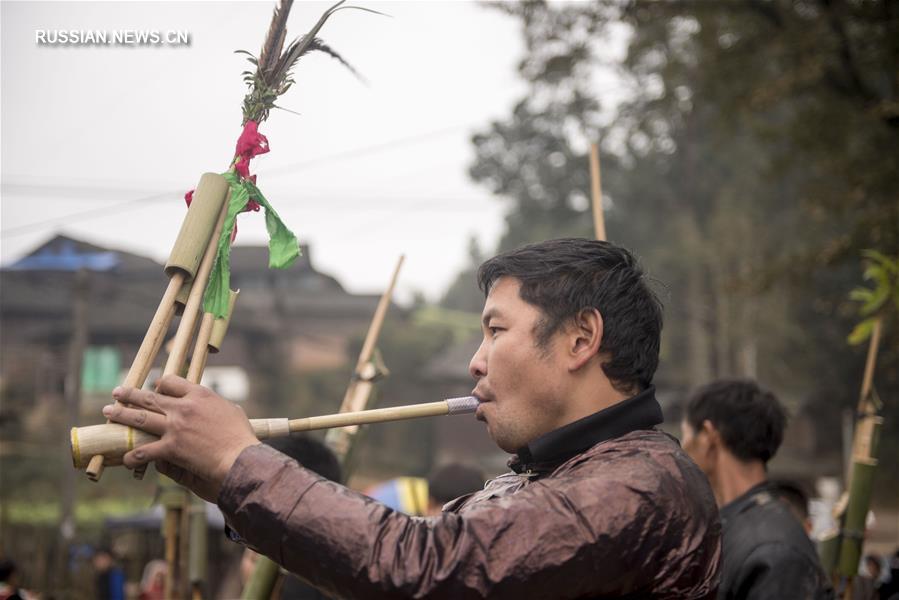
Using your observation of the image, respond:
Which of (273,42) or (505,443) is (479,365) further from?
(273,42)

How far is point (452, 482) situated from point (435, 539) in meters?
3.40

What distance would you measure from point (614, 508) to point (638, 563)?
10 centimetres

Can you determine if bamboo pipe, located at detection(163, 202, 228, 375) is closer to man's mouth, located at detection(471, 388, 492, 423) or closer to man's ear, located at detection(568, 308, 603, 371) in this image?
man's mouth, located at detection(471, 388, 492, 423)

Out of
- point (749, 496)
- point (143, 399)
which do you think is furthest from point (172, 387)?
point (749, 496)

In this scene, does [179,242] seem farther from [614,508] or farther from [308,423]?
[614,508]

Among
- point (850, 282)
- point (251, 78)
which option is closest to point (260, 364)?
point (850, 282)

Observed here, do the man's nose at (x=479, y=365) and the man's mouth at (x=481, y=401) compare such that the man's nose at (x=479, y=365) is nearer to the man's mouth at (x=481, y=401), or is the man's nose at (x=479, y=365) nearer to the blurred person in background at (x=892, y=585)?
the man's mouth at (x=481, y=401)

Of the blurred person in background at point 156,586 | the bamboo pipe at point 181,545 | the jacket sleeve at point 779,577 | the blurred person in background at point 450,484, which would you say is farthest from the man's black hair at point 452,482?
the blurred person in background at point 156,586

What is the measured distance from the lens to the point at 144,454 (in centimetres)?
165

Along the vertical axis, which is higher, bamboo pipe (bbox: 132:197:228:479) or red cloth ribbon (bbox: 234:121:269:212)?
red cloth ribbon (bbox: 234:121:269:212)

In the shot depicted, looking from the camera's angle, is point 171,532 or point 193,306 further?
point 171,532

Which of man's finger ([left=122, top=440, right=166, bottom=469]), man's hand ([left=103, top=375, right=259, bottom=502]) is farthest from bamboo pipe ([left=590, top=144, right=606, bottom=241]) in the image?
man's finger ([left=122, top=440, right=166, bottom=469])

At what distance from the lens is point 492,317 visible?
204cm

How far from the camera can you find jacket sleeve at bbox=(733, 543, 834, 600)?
332 centimetres
